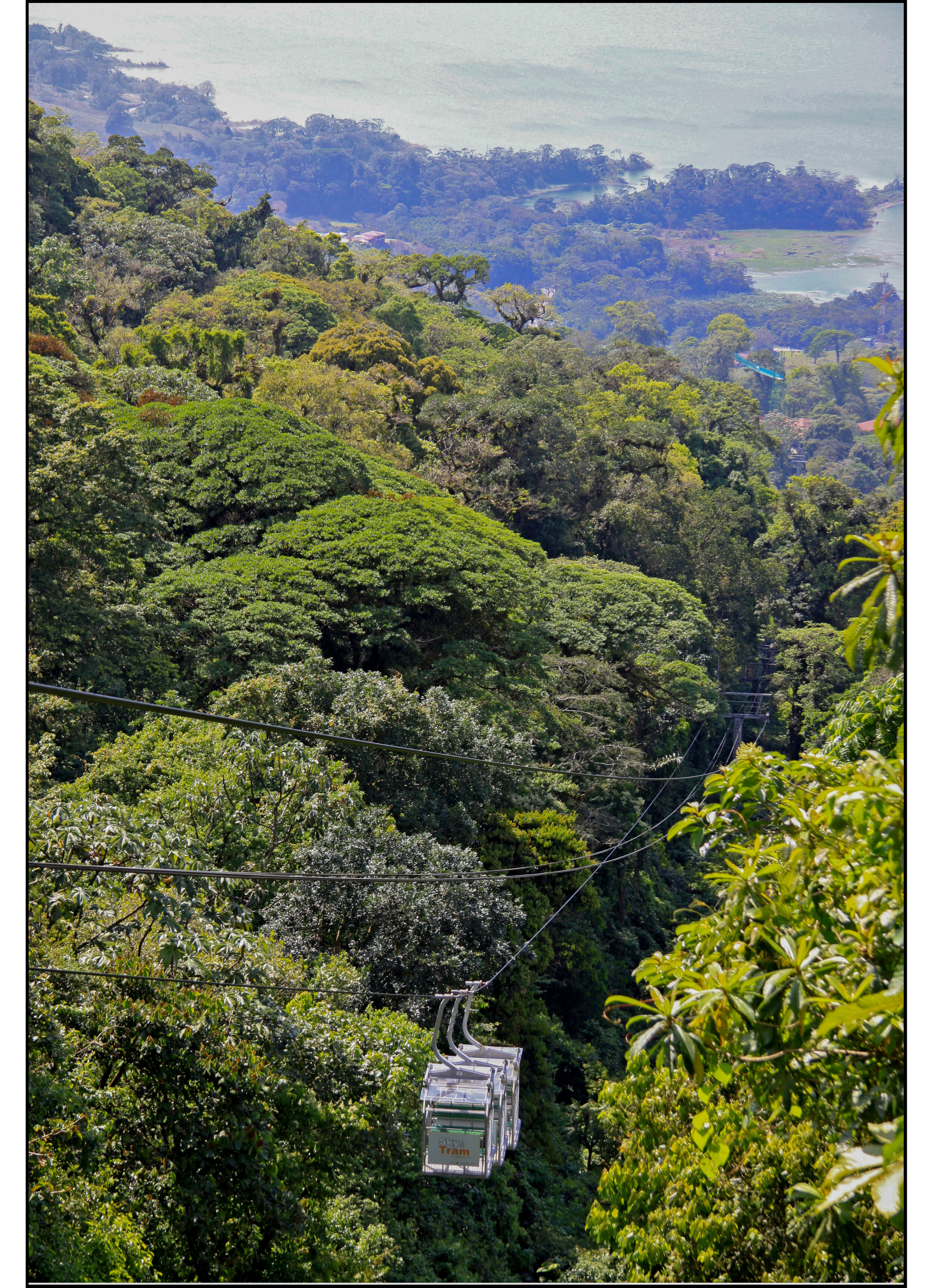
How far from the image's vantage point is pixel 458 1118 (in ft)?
25.9

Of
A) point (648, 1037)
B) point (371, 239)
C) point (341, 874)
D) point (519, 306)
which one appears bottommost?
point (341, 874)

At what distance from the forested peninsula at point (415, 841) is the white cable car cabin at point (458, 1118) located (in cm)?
75

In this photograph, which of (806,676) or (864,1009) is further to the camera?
(806,676)

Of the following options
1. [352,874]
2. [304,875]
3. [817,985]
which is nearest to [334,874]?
[352,874]

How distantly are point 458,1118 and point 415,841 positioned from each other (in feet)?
17.2

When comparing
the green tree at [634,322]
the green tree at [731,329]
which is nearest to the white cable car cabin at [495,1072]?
the green tree at [634,322]

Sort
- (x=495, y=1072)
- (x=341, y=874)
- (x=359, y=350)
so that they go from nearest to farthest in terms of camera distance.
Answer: (x=495, y=1072), (x=341, y=874), (x=359, y=350)

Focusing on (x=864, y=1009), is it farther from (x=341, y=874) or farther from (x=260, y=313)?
(x=260, y=313)

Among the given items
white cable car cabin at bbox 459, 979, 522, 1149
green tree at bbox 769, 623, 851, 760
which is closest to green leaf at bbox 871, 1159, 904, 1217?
white cable car cabin at bbox 459, 979, 522, 1149

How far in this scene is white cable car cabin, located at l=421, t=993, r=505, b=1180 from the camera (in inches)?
309

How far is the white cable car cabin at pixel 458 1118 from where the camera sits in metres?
7.84

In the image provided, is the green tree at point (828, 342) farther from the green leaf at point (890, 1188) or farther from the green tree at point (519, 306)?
the green leaf at point (890, 1188)

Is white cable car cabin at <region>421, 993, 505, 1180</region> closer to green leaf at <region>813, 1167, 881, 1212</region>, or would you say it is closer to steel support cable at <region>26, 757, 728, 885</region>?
steel support cable at <region>26, 757, 728, 885</region>

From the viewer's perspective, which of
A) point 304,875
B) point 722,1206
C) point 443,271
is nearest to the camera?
point 304,875
